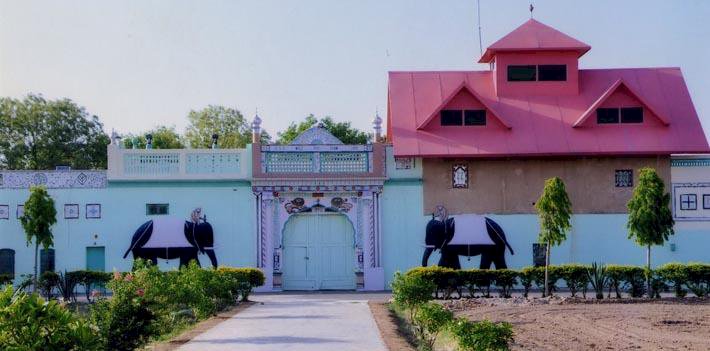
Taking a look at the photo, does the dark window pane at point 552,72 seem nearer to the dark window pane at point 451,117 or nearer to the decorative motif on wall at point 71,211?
the dark window pane at point 451,117

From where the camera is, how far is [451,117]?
3491 centimetres

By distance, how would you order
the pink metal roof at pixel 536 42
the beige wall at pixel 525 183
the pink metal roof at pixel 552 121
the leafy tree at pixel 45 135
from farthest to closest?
the leafy tree at pixel 45 135 → the pink metal roof at pixel 536 42 → the beige wall at pixel 525 183 → the pink metal roof at pixel 552 121

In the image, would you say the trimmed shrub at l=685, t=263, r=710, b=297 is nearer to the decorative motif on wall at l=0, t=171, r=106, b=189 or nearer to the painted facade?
the painted facade

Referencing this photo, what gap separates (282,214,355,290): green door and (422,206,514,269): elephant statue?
265cm

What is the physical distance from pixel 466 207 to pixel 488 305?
8105mm

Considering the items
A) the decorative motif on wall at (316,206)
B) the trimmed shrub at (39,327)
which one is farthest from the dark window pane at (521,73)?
the trimmed shrub at (39,327)

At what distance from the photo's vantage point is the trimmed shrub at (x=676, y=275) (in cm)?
2816

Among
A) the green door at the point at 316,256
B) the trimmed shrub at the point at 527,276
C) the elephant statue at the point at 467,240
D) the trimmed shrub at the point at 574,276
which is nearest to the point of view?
the trimmed shrub at the point at 574,276

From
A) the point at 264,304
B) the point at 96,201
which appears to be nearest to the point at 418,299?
the point at 264,304

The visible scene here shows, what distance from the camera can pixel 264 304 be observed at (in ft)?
90.0

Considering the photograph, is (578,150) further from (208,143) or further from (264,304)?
(208,143)

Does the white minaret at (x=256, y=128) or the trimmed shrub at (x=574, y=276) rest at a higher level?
the white minaret at (x=256, y=128)

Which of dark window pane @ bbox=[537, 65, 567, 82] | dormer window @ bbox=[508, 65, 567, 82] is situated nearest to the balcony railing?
dormer window @ bbox=[508, 65, 567, 82]

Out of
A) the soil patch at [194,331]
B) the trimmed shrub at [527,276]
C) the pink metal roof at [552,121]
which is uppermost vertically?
the pink metal roof at [552,121]
